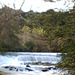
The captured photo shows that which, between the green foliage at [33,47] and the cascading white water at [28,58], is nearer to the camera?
the cascading white water at [28,58]

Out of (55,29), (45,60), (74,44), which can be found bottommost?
(45,60)

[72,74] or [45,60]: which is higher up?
[72,74]

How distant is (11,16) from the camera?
17312mm

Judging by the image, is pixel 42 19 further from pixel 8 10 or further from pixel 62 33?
pixel 8 10

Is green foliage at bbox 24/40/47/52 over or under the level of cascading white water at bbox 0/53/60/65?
over

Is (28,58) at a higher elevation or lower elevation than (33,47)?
lower

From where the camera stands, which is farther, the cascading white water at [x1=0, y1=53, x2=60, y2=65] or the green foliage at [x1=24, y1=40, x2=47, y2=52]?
the green foliage at [x1=24, y1=40, x2=47, y2=52]

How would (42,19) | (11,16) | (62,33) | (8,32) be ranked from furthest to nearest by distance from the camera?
(8,32) → (11,16) → (42,19) → (62,33)

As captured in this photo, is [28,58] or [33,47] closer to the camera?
[28,58]

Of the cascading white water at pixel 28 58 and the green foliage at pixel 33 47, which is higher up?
the green foliage at pixel 33 47

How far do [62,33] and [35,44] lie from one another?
22501 millimetres

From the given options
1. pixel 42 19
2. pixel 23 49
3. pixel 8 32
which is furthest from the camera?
pixel 23 49

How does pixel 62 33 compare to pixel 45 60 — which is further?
pixel 45 60

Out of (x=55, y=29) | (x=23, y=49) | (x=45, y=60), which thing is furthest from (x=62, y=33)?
(x=23, y=49)
